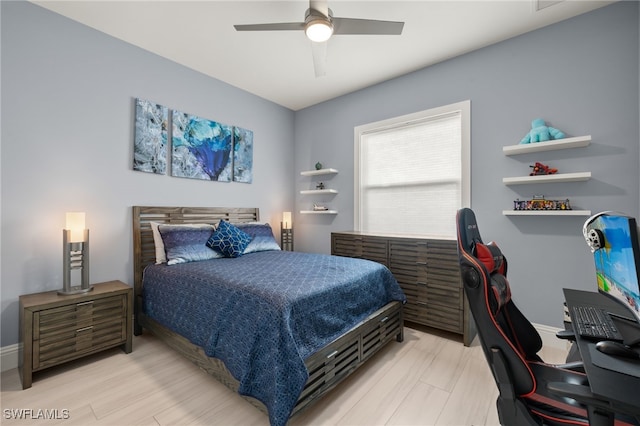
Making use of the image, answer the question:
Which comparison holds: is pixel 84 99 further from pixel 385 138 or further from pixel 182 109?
pixel 385 138

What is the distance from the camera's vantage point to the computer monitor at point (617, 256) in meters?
0.94

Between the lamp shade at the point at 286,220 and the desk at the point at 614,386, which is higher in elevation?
the lamp shade at the point at 286,220

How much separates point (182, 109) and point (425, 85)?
289 cm

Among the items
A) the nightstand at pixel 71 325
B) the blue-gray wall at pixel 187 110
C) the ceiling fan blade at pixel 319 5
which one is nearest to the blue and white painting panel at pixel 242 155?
the blue-gray wall at pixel 187 110

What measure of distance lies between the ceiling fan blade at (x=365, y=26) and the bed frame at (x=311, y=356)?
218cm

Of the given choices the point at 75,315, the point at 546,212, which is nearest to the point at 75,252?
the point at 75,315

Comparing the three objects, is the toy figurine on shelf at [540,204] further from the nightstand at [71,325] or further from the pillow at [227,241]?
the nightstand at [71,325]

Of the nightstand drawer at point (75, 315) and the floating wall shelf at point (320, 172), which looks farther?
the floating wall shelf at point (320, 172)

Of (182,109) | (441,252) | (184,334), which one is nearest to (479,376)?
(441,252)

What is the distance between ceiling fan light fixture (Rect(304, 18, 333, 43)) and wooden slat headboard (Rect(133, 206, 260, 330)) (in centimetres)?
233

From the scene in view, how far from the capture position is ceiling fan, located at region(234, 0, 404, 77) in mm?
1932

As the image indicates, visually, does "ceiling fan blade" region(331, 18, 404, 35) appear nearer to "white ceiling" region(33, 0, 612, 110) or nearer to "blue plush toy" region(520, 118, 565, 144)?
"white ceiling" region(33, 0, 612, 110)

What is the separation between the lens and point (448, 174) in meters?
3.19

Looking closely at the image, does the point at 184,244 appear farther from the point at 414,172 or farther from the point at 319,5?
the point at 414,172
